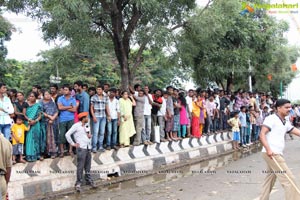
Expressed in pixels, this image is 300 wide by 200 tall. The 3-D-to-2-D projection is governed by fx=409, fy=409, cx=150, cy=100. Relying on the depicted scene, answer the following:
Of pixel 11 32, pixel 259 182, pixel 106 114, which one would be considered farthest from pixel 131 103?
pixel 11 32

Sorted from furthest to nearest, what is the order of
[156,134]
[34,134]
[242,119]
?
1. [242,119]
2. [156,134]
3. [34,134]

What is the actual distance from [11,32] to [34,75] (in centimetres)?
1154

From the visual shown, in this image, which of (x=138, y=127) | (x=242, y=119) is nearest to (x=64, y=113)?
(x=138, y=127)

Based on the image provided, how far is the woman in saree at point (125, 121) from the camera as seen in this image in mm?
10875

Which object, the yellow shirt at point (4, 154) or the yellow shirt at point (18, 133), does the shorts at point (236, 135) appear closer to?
the yellow shirt at point (18, 133)

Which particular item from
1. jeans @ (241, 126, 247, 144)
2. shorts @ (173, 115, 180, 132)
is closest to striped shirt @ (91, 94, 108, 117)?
shorts @ (173, 115, 180, 132)

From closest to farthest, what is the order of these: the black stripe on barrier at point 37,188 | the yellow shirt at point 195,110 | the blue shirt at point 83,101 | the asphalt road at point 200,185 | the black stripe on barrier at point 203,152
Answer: the asphalt road at point 200,185
the black stripe on barrier at point 37,188
the blue shirt at point 83,101
the black stripe on barrier at point 203,152
the yellow shirt at point 195,110

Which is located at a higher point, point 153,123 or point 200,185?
point 153,123

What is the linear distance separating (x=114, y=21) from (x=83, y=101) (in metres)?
3.18

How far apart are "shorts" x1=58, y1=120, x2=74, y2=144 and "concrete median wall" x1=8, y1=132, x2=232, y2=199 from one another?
0.42 meters

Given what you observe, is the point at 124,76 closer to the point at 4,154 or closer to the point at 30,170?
the point at 30,170

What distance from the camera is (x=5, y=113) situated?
8070 mm

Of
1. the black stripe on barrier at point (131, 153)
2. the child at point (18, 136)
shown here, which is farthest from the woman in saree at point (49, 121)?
the black stripe on barrier at point (131, 153)

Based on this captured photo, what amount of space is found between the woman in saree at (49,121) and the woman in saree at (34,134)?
120 mm
